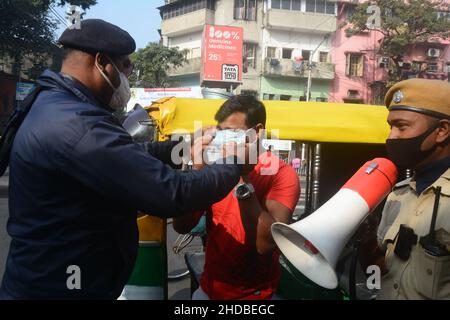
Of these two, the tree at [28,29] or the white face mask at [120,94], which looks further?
the tree at [28,29]

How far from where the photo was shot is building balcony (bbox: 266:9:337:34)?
34.2 meters

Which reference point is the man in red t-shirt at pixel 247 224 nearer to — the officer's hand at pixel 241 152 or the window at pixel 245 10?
the officer's hand at pixel 241 152

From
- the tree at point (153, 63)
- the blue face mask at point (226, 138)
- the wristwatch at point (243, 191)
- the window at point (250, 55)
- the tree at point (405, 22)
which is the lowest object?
the wristwatch at point (243, 191)

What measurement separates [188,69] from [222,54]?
6271 millimetres

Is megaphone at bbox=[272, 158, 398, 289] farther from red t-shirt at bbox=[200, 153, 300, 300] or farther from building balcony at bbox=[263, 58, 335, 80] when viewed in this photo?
building balcony at bbox=[263, 58, 335, 80]

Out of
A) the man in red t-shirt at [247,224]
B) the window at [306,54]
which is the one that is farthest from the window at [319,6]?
the man in red t-shirt at [247,224]

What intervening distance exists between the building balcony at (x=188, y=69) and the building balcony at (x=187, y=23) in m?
2.96

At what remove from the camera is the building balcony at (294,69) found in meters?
34.0

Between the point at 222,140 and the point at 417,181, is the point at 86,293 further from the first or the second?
the point at 417,181

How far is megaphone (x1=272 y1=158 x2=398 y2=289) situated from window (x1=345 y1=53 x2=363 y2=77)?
116 ft

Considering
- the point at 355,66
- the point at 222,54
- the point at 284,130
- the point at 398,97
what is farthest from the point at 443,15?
the point at 398,97

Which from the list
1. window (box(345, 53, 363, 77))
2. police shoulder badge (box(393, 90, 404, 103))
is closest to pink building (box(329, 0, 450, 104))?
window (box(345, 53, 363, 77))

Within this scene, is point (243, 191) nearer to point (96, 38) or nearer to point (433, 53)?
point (96, 38)

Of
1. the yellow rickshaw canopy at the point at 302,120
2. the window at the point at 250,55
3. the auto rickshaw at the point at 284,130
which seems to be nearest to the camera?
the auto rickshaw at the point at 284,130
